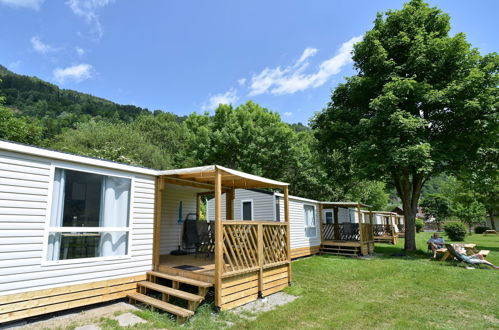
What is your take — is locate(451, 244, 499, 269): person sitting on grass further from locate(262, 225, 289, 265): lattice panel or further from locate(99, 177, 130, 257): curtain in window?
locate(99, 177, 130, 257): curtain in window

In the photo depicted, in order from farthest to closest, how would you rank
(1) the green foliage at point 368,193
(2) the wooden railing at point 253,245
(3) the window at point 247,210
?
(1) the green foliage at point 368,193 < (3) the window at point 247,210 < (2) the wooden railing at point 253,245

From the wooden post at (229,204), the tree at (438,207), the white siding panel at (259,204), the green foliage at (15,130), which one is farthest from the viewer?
the tree at (438,207)

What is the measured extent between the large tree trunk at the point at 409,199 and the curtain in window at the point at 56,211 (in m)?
12.7

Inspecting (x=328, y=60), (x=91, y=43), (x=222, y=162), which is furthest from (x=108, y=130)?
(x=328, y=60)

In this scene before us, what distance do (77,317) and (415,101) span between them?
1294 centimetres

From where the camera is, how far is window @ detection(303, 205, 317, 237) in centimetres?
1183

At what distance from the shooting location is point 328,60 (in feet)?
46.5

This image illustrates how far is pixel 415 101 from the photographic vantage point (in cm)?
1151

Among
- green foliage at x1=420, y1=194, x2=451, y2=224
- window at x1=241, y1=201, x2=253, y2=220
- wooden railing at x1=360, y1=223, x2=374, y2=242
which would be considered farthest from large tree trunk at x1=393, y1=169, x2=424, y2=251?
green foliage at x1=420, y1=194, x2=451, y2=224

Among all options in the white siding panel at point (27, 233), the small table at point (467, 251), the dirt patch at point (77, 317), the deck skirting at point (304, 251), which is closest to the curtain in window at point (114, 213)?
the white siding panel at point (27, 233)

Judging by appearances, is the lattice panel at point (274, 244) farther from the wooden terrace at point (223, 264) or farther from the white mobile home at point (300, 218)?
the white mobile home at point (300, 218)

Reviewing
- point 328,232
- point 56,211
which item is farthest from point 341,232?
point 56,211

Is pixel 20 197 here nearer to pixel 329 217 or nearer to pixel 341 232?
pixel 341 232

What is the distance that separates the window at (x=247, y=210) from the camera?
36.9 feet
